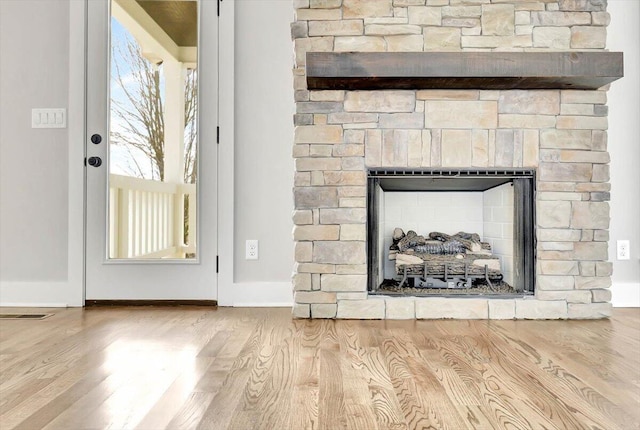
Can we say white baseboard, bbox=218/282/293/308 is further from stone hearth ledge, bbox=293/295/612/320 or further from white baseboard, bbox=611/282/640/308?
white baseboard, bbox=611/282/640/308

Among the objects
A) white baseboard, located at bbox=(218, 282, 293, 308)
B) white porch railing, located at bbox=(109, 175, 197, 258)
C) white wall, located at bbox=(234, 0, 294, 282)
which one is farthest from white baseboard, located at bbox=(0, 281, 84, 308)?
white wall, located at bbox=(234, 0, 294, 282)

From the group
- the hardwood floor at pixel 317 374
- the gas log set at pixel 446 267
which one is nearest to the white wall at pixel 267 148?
the hardwood floor at pixel 317 374

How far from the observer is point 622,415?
4.42ft

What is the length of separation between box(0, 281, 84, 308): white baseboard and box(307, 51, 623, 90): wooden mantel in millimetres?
1894

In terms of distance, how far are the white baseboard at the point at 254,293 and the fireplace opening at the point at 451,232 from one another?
561 mm

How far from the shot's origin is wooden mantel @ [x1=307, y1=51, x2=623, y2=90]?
2.47 metres

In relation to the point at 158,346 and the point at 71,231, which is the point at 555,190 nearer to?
the point at 158,346

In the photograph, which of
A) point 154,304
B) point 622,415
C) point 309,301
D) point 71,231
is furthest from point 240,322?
point 622,415

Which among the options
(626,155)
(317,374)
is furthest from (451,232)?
(317,374)

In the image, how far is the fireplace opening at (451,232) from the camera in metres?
2.71

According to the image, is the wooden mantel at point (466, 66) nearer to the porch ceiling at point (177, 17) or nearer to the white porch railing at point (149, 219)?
the porch ceiling at point (177, 17)

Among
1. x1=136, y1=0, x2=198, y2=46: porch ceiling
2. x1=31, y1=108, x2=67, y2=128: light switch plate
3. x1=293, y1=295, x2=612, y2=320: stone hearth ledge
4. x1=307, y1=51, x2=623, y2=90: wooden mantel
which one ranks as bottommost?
x1=293, y1=295, x2=612, y2=320: stone hearth ledge

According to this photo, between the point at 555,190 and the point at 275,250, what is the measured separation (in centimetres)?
156

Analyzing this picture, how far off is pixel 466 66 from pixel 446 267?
105 centimetres
